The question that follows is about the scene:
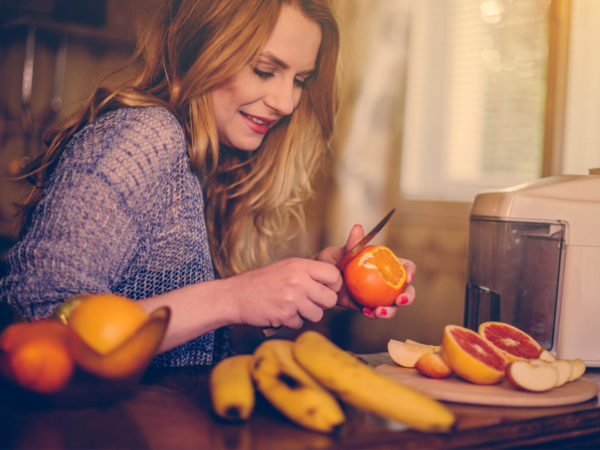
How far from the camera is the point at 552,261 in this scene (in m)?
1.18

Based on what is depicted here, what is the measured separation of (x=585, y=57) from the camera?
205cm

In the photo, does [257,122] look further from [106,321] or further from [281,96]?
[106,321]

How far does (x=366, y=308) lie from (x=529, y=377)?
330 millimetres

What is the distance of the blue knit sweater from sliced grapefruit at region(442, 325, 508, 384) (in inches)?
23.1

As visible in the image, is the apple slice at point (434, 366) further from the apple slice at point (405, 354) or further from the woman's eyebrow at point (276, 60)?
the woman's eyebrow at point (276, 60)

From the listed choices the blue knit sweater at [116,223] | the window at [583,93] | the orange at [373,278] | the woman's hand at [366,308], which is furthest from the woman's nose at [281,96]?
the window at [583,93]

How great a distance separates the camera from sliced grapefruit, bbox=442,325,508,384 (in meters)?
0.86

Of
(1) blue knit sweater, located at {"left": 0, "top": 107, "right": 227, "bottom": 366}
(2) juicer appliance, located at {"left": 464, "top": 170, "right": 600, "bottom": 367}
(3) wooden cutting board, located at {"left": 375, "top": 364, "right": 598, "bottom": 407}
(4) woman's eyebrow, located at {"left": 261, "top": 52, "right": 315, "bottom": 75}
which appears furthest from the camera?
(4) woman's eyebrow, located at {"left": 261, "top": 52, "right": 315, "bottom": 75}

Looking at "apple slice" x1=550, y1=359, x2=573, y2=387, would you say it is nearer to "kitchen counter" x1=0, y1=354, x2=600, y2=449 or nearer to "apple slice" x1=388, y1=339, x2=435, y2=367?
"kitchen counter" x1=0, y1=354, x2=600, y2=449

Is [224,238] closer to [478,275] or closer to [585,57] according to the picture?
[478,275]

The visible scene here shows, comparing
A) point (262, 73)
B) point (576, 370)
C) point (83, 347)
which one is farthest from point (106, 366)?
point (262, 73)

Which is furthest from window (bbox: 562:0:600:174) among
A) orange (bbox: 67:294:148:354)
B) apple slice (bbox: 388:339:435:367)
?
orange (bbox: 67:294:148:354)

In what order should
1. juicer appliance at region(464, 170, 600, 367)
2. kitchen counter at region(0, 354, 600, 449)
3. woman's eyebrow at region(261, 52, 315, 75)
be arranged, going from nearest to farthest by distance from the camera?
kitchen counter at region(0, 354, 600, 449)
juicer appliance at region(464, 170, 600, 367)
woman's eyebrow at region(261, 52, 315, 75)

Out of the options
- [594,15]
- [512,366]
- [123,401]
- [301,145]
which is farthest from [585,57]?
[123,401]
